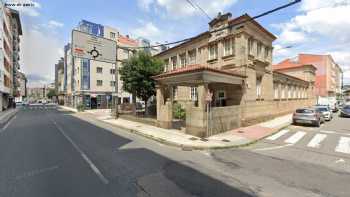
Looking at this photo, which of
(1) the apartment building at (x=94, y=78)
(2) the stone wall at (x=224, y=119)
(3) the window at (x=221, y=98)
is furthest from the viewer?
(1) the apartment building at (x=94, y=78)

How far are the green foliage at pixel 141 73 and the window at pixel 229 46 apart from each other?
646cm

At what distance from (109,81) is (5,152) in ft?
127

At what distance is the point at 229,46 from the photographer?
15922 millimetres

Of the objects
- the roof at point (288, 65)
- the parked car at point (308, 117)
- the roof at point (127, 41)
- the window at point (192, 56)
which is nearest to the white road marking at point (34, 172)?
the window at point (192, 56)

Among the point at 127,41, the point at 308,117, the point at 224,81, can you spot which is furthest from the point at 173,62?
the point at 127,41

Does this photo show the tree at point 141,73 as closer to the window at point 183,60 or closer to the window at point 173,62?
the window at point 183,60

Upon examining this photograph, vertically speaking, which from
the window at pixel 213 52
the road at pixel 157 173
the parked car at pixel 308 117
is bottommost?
the road at pixel 157 173

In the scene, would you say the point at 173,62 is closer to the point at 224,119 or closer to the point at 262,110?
the point at 262,110

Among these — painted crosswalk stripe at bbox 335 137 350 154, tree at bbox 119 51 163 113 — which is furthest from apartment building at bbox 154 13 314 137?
painted crosswalk stripe at bbox 335 137 350 154

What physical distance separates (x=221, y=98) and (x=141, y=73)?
25.4 feet

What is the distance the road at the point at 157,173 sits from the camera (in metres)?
4.50

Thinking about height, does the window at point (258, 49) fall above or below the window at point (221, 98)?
above

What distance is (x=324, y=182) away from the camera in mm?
5152

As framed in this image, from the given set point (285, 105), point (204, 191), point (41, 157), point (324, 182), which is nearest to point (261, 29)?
point (285, 105)
